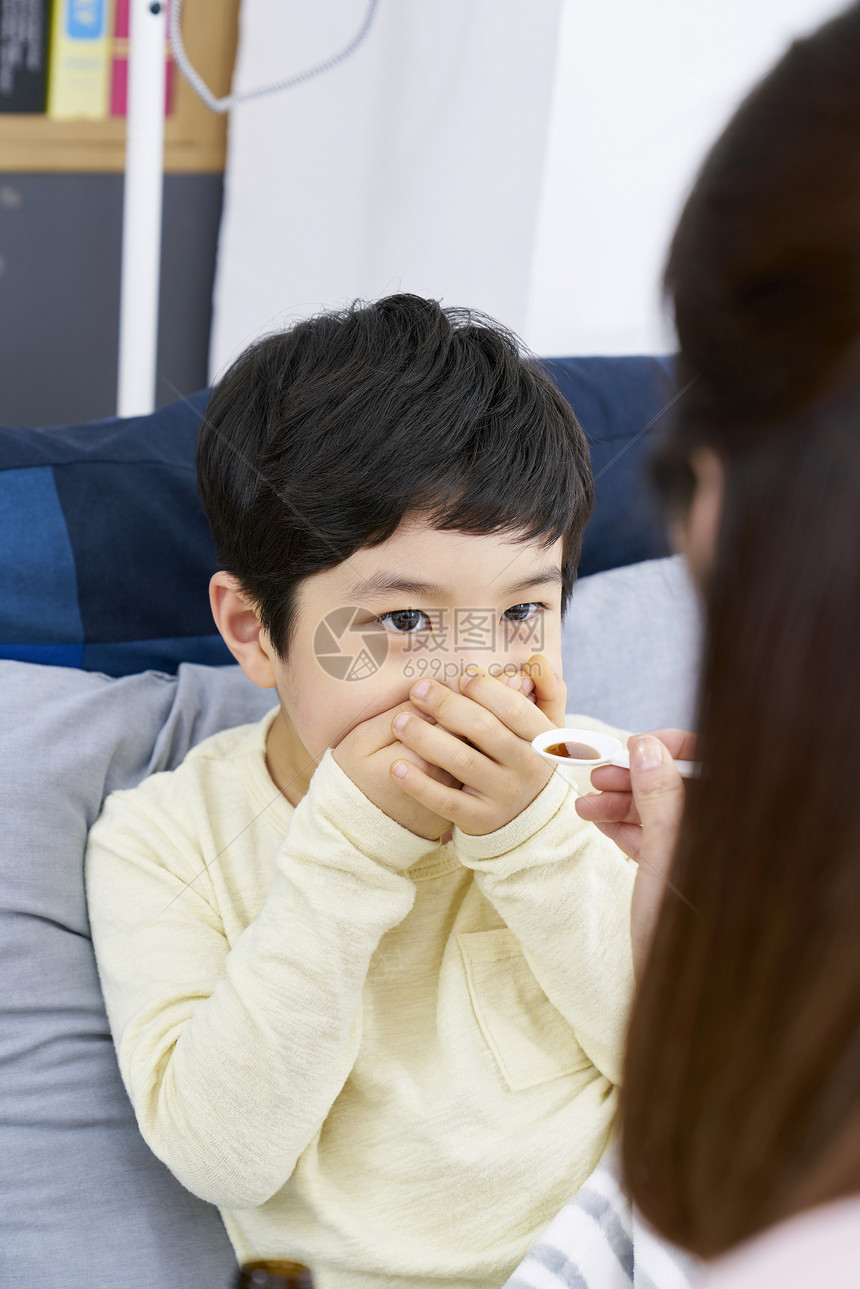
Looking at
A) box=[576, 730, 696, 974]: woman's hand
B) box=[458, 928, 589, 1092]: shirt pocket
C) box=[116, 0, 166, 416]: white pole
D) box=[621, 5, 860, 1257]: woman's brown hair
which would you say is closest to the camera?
box=[621, 5, 860, 1257]: woman's brown hair

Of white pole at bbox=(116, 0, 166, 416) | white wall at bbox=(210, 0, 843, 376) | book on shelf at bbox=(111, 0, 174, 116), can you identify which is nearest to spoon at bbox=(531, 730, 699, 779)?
white pole at bbox=(116, 0, 166, 416)

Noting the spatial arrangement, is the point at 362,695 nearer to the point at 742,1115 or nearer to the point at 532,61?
the point at 742,1115

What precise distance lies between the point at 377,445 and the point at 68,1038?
1.77 ft

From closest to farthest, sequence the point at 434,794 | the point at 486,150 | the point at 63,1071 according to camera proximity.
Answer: the point at 434,794 < the point at 63,1071 < the point at 486,150

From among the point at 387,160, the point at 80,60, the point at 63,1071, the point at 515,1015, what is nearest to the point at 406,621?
the point at 515,1015

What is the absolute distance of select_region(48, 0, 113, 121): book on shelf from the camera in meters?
1.73

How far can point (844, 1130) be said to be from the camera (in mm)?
379

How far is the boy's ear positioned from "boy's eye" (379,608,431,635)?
15 cm

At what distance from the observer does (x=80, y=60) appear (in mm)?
1763

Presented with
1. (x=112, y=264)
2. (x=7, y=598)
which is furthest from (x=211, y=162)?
(x=7, y=598)

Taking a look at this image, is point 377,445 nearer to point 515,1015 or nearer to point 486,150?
point 515,1015

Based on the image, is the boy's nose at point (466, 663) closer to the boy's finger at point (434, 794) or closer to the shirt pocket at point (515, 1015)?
the boy's finger at point (434, 794)

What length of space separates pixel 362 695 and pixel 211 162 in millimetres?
1561

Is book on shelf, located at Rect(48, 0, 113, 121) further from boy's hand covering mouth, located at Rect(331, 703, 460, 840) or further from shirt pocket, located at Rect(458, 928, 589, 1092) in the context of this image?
shirt pocket, located at Rect(458, 928, 589, 1092)
